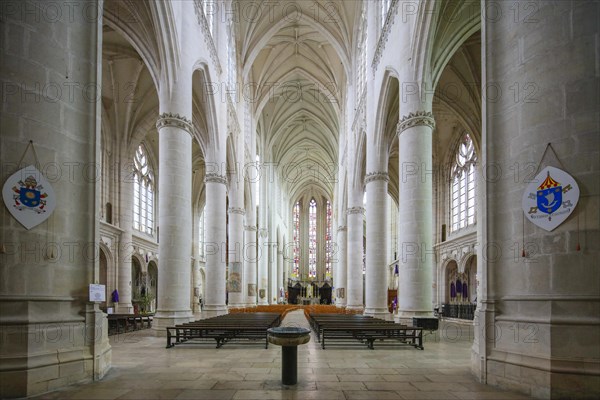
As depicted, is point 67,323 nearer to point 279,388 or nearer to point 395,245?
point 279,388

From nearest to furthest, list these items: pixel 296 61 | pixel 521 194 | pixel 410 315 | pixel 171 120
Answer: pixel 521 194
pixel 410 315
pixel 171 120
pixel 296 61

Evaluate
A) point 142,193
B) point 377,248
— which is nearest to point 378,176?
point 377,248

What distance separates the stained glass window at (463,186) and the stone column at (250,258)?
15587mm

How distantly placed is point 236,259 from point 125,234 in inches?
278

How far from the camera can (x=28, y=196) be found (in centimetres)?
713

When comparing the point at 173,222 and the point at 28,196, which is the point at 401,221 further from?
the point at 28,196

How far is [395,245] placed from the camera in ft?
145

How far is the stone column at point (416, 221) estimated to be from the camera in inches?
571

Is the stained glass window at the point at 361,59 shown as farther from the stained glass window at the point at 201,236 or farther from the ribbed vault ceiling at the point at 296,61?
the stained glass window at the point at 201,236

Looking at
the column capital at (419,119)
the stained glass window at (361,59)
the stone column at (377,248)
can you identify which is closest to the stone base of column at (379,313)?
the stone column at (377,248)

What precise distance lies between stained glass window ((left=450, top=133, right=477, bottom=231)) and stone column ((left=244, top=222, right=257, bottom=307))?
15.6 meters

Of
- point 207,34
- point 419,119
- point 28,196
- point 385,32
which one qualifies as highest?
point 207,34

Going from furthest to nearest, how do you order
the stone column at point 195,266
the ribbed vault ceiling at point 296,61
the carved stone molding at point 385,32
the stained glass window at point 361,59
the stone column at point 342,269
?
the stone column at point 195,266 → the stone column at point 342,269 → the ribbed vault ceiling at point 296,61 → the stained glass window at point 361,59 → the carved stone molding at point 385,32

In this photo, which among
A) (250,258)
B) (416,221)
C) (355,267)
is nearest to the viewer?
(416,221)
